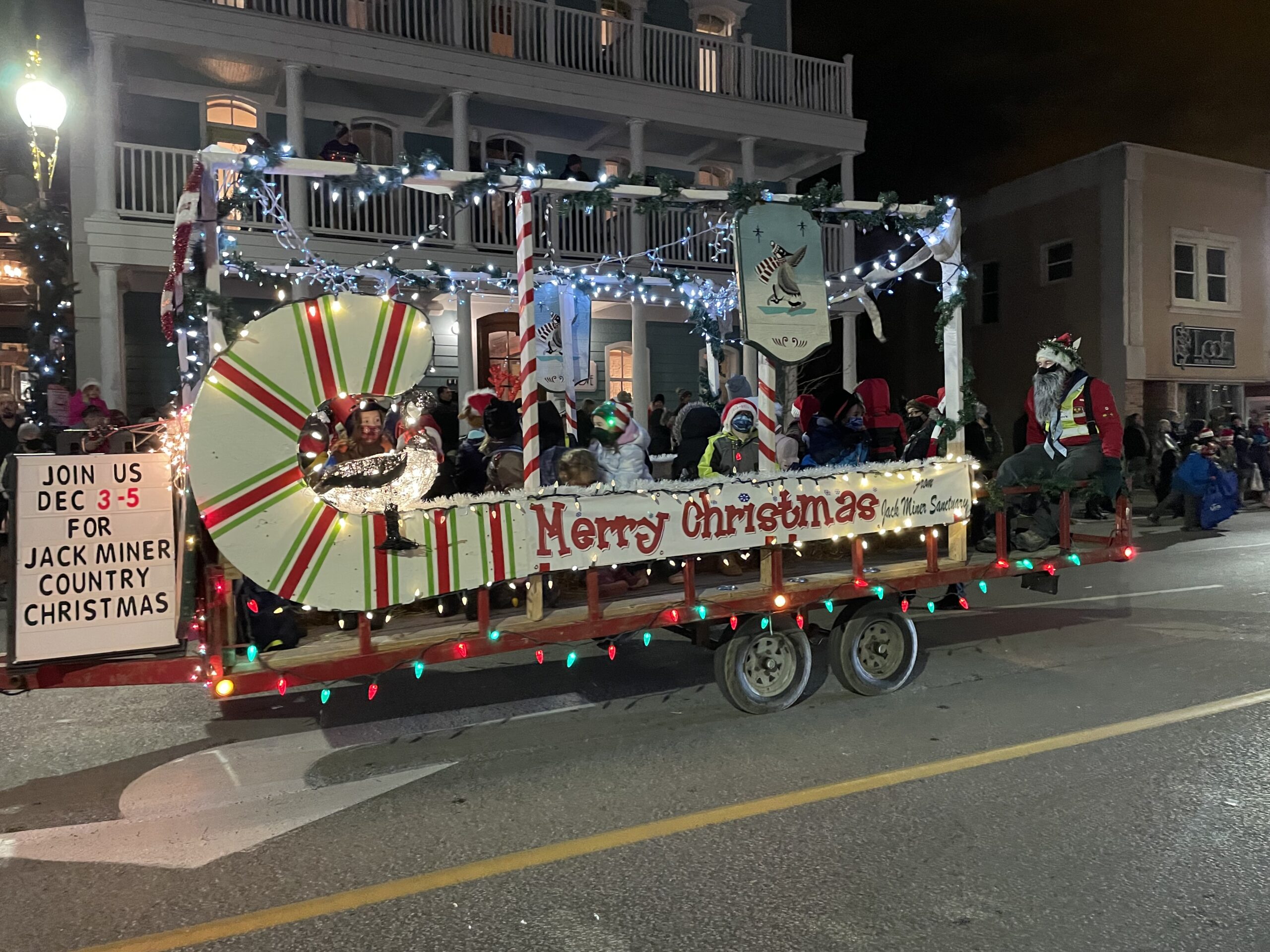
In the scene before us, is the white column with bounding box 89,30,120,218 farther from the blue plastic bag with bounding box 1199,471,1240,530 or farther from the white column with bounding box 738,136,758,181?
the blue plastic bag with bounding box 1199,471,1240,530

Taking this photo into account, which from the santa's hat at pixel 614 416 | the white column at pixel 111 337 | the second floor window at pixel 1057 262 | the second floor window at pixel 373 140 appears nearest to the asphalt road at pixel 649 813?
the santa's hat at pixel 614 416

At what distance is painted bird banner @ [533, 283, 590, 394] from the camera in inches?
391

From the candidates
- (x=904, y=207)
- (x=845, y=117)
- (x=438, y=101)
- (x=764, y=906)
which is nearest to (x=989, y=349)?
(x=845, y=117)

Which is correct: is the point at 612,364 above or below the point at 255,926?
above

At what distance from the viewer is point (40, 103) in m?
7.63

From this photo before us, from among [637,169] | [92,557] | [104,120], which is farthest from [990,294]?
[92,557]

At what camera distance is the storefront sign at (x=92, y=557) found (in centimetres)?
414

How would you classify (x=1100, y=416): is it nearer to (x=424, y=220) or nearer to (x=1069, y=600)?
(x=1069, y=600)

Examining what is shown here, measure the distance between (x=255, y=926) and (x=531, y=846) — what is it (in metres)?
1.11

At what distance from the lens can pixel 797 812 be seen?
4.30 meters

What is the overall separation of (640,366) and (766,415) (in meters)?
9.75

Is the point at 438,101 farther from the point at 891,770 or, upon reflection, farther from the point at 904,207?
the point at 891,770

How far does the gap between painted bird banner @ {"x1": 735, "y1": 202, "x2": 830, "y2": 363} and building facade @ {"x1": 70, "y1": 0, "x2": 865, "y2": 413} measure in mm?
4737

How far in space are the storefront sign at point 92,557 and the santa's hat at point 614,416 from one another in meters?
2.72
